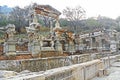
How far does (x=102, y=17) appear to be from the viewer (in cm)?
8612

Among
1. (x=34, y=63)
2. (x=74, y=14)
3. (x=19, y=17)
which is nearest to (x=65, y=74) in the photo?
(x=34, y=63)

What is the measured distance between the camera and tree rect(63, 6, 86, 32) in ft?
192

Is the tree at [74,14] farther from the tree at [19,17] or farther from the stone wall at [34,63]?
the stone wall at [34,63]

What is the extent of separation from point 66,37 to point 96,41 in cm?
1118

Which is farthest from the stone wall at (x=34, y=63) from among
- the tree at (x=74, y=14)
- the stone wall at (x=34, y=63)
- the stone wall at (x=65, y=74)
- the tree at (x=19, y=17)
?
the tree at (x=74, y=14)

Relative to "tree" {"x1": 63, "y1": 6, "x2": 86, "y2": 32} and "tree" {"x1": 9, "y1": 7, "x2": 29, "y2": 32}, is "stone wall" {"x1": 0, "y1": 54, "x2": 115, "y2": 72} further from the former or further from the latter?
"tree" {"x1": 63, "y1": 6, "x2": 86, "y2": 32}

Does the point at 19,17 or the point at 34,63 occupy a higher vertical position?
the point at 19,17

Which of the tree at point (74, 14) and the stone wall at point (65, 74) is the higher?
the tree at point (74, 14)

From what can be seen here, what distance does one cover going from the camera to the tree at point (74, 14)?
58541mm

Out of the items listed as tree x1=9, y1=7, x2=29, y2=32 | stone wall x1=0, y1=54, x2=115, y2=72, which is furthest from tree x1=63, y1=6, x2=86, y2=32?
stone wall x1=0, y1=54, x2=115, y2=72

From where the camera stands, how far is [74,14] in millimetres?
58844

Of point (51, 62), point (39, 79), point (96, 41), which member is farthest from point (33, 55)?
point (96, 41)

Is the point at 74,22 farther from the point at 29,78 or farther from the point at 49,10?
the point at 29,78

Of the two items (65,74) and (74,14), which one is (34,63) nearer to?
(65,74)
